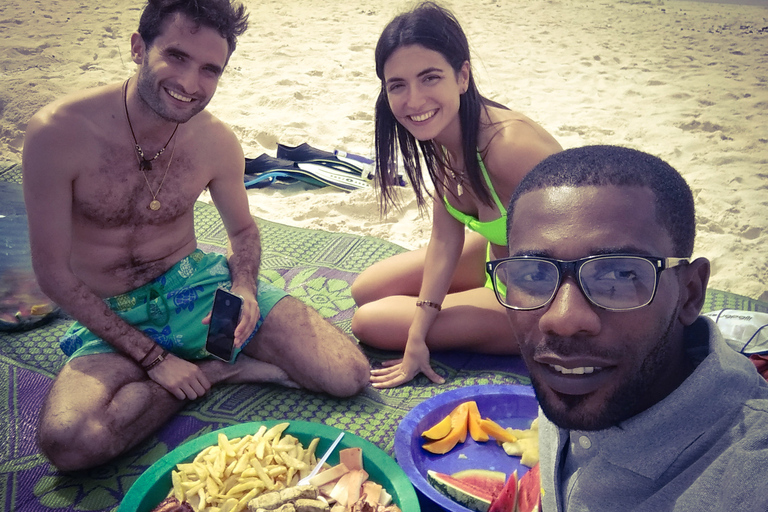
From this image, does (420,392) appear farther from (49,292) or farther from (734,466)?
(734,466)

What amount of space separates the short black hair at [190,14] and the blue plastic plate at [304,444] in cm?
187

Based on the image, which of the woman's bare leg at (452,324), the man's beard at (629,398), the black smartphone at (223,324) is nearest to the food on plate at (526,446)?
the woman's bare leg at (452,324)

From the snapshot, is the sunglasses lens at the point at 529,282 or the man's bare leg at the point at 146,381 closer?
the sunglasses lens at the point at 529,282

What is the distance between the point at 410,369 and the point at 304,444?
87cm

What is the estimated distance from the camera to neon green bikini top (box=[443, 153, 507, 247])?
A: 10.3 feet

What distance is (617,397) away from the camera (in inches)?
51.7

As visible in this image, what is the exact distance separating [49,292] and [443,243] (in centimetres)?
199

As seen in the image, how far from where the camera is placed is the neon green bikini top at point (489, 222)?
3.15 m

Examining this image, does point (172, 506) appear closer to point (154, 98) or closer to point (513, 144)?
point (154, 98)

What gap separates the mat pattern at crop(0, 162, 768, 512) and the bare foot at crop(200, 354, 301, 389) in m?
0.04

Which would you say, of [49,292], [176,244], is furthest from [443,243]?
[49,292]

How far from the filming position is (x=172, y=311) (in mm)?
3207

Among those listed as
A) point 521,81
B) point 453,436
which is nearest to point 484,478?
point 453,436

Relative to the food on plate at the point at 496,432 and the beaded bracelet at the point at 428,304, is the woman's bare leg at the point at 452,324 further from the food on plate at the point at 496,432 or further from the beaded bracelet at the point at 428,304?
the food on plate at the point at 496,432
